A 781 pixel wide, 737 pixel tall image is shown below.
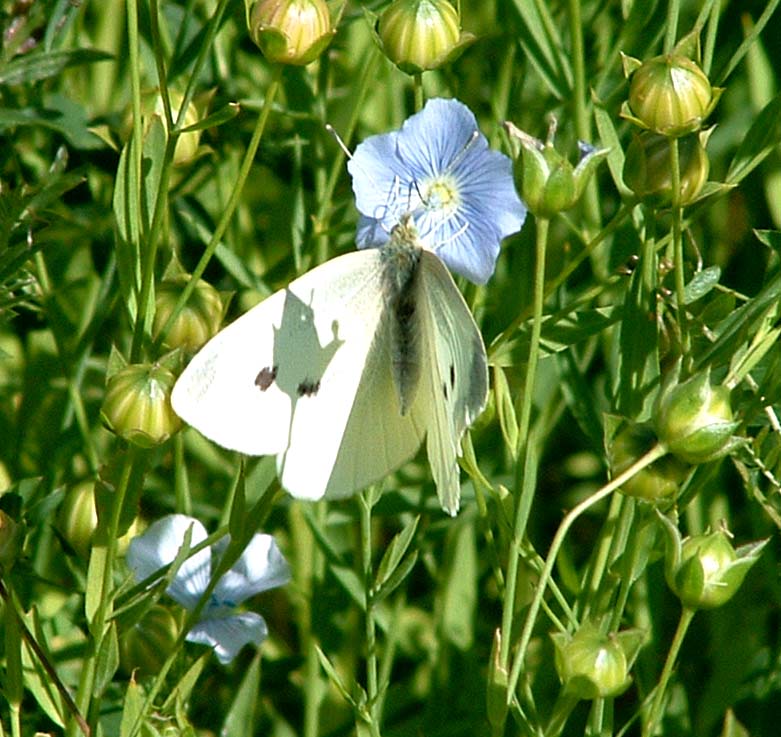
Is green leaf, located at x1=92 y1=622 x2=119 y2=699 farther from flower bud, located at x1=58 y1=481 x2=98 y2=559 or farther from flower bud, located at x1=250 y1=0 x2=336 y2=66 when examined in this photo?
flower bud, located at x1=250 y1=0 x2=336 y2=66

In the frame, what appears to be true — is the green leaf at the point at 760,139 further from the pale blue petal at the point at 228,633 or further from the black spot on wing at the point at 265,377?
the pale blue petal at the point at 228,633

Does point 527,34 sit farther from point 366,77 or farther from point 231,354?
point 231,354

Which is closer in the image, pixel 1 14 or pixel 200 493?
pixel 1 14

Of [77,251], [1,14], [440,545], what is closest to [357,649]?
[440,545]

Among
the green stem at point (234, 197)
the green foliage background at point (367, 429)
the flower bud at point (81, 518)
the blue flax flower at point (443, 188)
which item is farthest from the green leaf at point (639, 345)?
the flower bud at point (81, 518)

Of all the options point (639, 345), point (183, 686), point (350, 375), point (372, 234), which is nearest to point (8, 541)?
point (183, 686)
